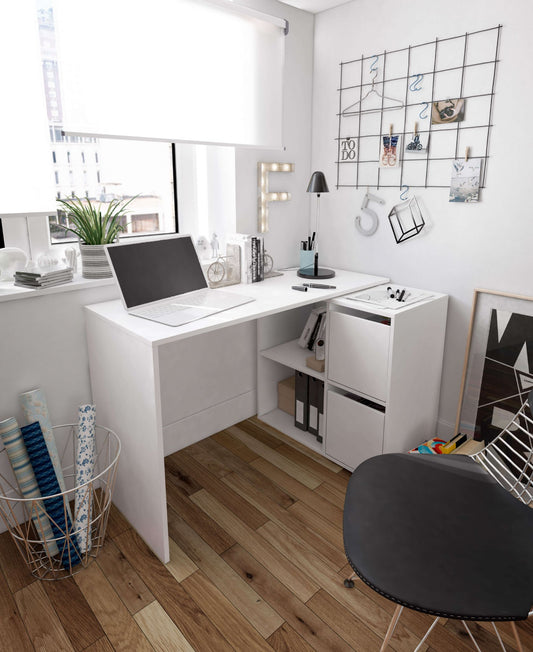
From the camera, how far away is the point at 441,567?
100 centimetres

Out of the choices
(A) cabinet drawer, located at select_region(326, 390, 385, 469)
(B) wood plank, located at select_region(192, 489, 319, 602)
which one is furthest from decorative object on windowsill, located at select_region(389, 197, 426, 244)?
(B) wood plank, located at select_region(192, 489, 319, 602)

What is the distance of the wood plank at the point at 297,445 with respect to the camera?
2.19 m

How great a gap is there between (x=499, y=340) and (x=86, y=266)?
1.68m

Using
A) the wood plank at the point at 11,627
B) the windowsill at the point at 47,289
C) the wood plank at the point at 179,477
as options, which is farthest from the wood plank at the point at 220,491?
the windowsill at the point at 47,289

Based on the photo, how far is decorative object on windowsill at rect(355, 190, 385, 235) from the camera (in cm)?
231

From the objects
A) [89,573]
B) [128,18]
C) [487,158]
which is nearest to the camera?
[89,573]

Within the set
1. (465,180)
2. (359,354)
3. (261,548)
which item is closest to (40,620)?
(261,548)

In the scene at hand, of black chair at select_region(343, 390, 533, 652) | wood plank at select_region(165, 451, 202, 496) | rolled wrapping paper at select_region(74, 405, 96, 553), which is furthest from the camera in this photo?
wood plank at select_region(165, 451, 202, 496)

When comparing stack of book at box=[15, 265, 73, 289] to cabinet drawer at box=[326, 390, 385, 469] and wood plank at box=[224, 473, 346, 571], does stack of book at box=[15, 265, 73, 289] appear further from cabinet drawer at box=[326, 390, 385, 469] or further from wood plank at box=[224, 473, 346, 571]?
cabinet drawer at box=[326, 390, 385, 469]

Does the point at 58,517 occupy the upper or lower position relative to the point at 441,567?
lower

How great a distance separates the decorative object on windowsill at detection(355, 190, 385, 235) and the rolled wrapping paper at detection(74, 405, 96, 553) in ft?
4.91

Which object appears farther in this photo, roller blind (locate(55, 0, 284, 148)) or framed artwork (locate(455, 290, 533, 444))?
framed artwork (locate(455, 290, 533, 444))

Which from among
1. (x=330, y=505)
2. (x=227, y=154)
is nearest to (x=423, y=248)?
(x=227, y=154)

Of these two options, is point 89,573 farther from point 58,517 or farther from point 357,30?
point 357,30
